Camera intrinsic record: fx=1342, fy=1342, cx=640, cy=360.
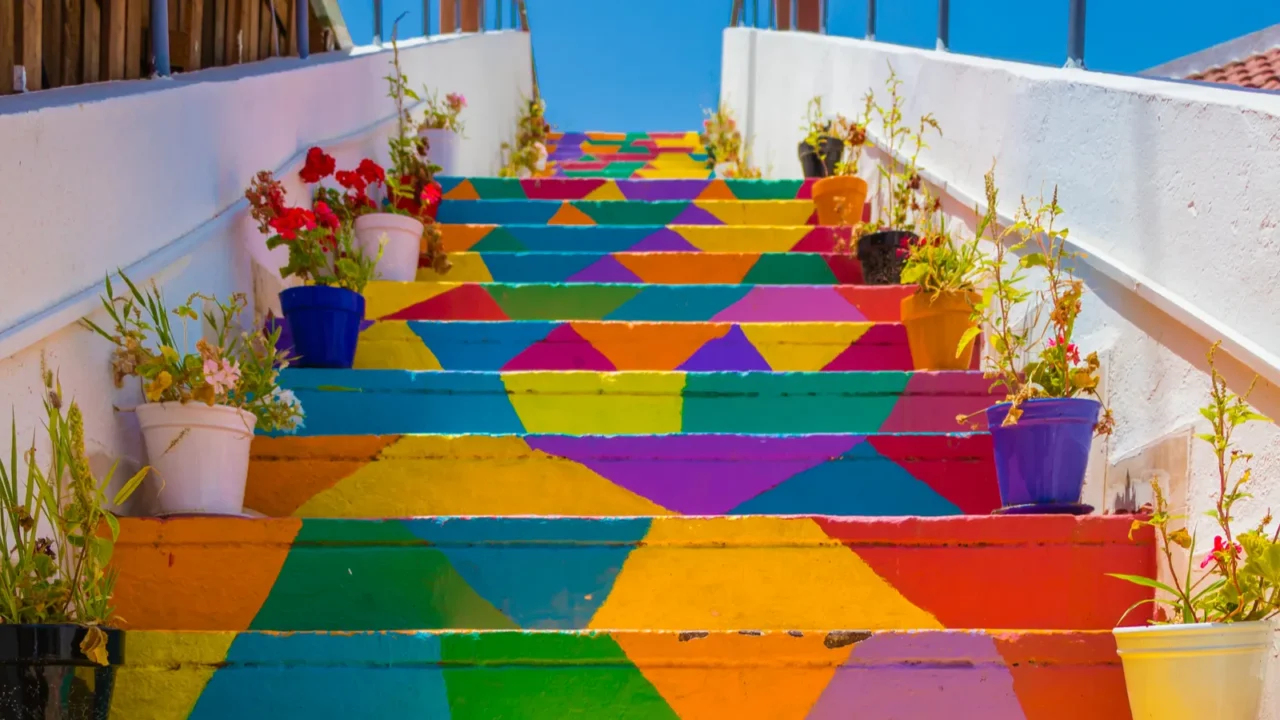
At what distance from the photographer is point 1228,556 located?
5.29 feet

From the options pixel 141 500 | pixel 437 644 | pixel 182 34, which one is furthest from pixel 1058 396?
pixel 182 34

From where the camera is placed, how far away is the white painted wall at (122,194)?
182 centimetres

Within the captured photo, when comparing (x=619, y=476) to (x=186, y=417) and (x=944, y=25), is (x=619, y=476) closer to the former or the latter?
(x=186, y=417)

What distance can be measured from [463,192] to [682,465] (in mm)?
2451

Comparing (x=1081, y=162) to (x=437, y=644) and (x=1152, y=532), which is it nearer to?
(x=1152, y=532)

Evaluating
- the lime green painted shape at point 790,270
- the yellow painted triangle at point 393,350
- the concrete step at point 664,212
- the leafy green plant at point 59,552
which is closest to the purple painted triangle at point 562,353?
the yellow painted triangle at point 393,350

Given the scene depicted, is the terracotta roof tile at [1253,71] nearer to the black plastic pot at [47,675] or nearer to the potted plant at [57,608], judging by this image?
the potted plant at [57,608]

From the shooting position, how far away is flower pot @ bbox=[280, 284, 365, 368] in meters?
2.66

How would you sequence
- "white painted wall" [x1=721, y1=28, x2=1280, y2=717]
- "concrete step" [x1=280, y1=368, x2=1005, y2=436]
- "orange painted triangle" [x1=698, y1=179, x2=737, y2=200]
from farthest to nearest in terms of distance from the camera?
1. "orange painted triangle" [x1=698, y1=179, x2=737, y2=200]
2. "concrete step" [x1=280, y1=368, x2=1005, y2=436]
3. "white painted wall" [x1=721, y1=28, x2=1280, y2=717]

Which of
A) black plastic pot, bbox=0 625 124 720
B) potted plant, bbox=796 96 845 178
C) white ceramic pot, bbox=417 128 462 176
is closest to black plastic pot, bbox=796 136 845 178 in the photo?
potted plant, bbox=796 96 845 178

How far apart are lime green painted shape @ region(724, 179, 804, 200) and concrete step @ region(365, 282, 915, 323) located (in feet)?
4.48

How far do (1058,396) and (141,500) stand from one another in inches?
57.2

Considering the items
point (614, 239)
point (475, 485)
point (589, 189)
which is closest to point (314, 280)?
point (475, 485)

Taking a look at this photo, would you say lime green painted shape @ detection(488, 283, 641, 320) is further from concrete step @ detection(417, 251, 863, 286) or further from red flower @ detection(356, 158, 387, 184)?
red flower @ detection(356, 158, 387, 184)
